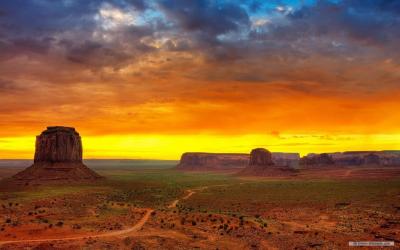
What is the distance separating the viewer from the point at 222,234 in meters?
33.7

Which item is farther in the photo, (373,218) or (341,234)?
(373,218)

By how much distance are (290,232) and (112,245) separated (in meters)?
17.4

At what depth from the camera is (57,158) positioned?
9556 centimetres

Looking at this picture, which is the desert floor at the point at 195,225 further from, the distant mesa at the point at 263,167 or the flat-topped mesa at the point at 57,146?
the distant mesa at the point at 263,167

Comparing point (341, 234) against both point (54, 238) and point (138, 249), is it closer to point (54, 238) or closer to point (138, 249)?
point (138, 249)

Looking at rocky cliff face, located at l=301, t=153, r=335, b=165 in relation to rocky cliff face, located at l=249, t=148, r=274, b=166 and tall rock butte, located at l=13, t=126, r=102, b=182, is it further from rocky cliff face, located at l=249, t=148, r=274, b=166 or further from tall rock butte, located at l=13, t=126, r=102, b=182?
tall rock butte, located at l=13, t=126, r=102, b=182

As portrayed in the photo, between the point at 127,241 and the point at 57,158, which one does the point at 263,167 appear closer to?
the point at 57,158

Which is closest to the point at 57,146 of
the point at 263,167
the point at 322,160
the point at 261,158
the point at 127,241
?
the point at 127,241

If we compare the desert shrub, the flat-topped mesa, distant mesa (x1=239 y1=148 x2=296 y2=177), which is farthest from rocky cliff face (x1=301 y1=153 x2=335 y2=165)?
the desert shrub

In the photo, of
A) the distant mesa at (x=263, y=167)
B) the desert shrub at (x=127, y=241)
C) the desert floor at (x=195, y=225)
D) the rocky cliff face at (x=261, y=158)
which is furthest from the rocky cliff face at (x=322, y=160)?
the desert shrub at (x=127, y=241)

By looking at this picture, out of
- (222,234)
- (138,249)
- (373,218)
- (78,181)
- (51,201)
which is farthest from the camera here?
(78,181)

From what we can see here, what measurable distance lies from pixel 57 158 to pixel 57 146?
3.34 meters

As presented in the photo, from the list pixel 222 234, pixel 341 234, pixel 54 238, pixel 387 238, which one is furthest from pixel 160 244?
pixel 387 238

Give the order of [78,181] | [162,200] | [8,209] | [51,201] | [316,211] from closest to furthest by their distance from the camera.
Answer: [8,209] → [316,211] → [51,201] → [162,200] → [78,181]
